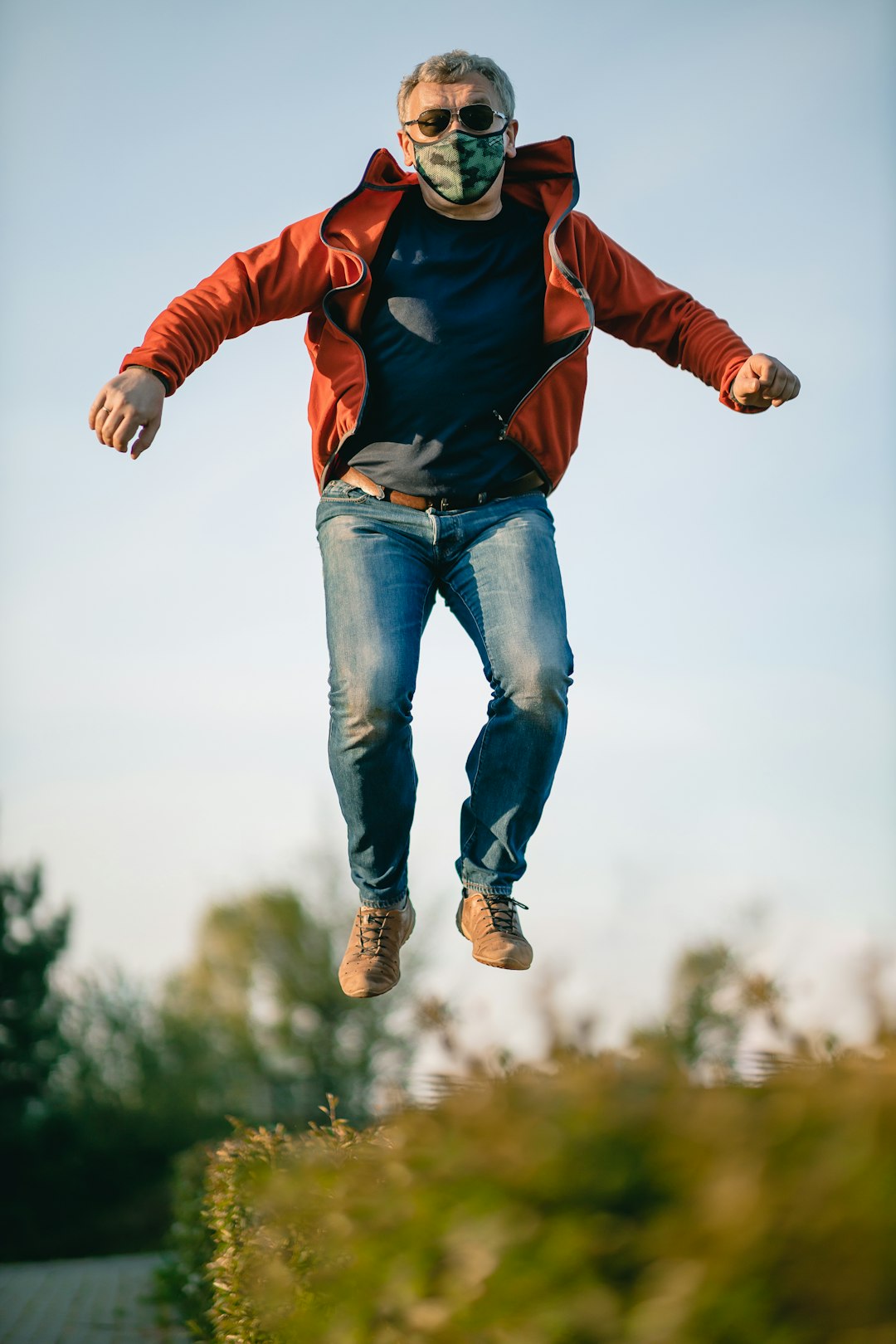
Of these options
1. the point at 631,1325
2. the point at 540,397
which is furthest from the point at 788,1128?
the point at 540,397

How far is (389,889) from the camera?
3.87 metres

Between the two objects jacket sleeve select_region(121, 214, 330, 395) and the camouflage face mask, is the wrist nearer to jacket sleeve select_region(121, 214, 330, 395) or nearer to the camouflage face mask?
jacket sleeve select_region(121, 214, 330, 395)

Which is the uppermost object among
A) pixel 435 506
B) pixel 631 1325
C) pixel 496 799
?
pixel 435 506

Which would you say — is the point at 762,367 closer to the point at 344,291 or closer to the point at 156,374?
the point at 344,291

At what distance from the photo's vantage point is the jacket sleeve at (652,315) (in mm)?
4004

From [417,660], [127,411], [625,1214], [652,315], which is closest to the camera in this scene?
[625,1214]

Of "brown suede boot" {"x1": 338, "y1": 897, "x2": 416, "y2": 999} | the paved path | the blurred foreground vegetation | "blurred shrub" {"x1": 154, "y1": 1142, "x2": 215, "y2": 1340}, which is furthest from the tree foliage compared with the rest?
"brown suede boot" {"x1": 338, "y1": 897, "x2": 416, "y2": 999}

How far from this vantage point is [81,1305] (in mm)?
11477

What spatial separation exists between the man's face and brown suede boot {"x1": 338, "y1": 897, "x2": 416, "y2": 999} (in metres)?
2.27

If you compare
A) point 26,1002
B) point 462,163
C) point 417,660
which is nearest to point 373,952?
point 417,660

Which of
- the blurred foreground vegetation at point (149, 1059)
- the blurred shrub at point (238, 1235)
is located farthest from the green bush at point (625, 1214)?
the blurred foreground vegetation at point (149, 1059)

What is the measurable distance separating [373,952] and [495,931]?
384 mm

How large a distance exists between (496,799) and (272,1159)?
6.91ft

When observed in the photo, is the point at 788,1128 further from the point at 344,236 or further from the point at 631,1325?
the point at 344,236
